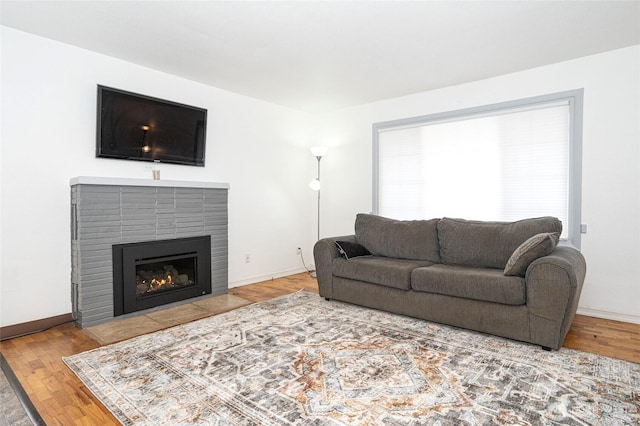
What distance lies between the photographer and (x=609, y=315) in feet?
10.8

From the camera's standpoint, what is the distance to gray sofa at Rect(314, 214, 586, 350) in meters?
2.49

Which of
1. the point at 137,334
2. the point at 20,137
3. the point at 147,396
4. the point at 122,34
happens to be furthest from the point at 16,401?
the point at 122,34

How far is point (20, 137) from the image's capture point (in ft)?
9.43

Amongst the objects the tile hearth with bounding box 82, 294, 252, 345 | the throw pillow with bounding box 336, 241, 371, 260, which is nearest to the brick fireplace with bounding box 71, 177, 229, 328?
the tile hearth with bounding box 82, 294, 252, 345

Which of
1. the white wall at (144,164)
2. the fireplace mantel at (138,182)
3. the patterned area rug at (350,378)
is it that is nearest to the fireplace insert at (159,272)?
the white wall at (144,164)

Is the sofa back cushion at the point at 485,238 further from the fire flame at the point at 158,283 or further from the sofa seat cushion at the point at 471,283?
the fire flame at the point at 158,283

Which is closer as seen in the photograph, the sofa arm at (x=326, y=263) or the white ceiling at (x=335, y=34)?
the white ceiling at (x=335, y=34)

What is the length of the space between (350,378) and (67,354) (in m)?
2.00

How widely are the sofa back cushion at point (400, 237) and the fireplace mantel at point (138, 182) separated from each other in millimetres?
1710

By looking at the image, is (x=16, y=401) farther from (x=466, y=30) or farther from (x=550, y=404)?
(x=466, y=30)

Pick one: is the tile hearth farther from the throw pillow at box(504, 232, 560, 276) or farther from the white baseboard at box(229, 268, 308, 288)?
the throw pillow at box(504, 232, 560, 276)

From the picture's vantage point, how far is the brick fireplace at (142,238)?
3.04m

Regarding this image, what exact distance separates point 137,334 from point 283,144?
3.17 metres

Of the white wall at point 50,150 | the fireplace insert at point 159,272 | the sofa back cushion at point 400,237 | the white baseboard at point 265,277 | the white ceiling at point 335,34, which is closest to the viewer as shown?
the white ceiling at point 335,34
